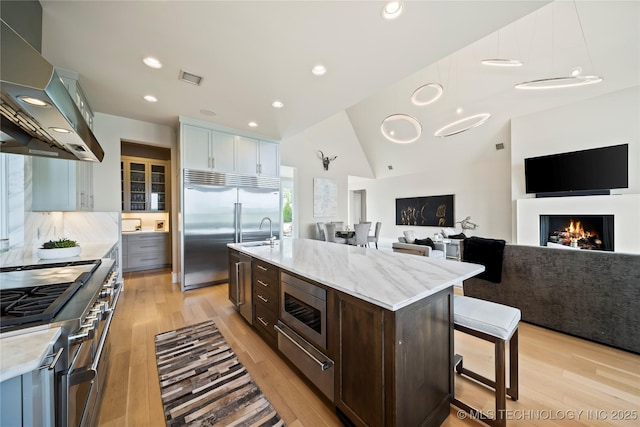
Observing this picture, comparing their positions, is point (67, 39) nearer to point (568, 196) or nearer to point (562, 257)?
point (562, 257)

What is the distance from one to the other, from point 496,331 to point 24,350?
191 cm

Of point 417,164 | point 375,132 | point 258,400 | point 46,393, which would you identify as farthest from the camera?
point 417,164

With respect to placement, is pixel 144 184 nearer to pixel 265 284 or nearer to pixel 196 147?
pixel 196 147

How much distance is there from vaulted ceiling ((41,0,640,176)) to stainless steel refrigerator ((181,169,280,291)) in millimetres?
995

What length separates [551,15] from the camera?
3.51 meters

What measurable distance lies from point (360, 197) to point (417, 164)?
387 cm

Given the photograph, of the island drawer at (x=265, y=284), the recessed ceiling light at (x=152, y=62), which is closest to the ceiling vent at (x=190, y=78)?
the recessed ceiling light at (x=152, y=62)

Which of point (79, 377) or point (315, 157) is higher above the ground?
point (315, 157)

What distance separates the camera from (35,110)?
1.09 meters

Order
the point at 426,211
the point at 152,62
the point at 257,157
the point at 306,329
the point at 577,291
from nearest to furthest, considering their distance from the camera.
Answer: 1. the point at 306,329
2. the point at 577,291
3. the point at 152,62
4. the point at 257,157
5. the point at 426,211

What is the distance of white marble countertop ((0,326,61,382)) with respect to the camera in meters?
0.59

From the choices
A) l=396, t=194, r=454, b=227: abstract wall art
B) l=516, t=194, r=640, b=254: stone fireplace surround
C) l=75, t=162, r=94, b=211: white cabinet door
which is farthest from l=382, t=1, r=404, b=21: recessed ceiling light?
l=396, t=194, r=454, b=227: abstract wall art

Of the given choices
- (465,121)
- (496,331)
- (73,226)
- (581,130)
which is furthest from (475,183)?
(73,226)

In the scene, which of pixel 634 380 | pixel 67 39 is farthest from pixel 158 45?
pixel 634 380
